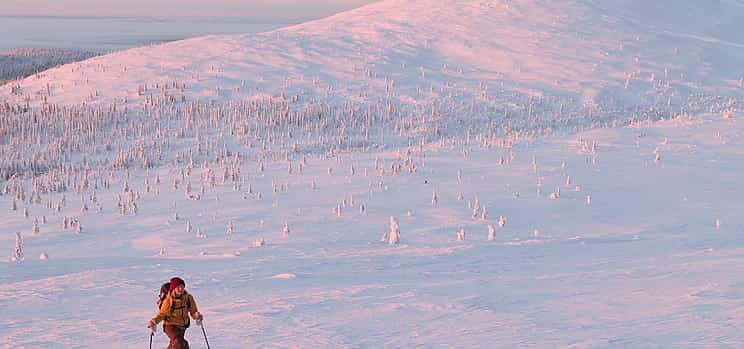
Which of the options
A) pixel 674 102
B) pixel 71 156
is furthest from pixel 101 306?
pixel 674 102

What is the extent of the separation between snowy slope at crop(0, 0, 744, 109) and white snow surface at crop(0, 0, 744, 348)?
20 cm

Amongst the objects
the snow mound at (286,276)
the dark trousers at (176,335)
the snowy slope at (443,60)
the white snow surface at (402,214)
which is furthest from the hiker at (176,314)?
the snowy slope at (443,60)

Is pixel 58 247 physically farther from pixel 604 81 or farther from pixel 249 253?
pixel 604 81

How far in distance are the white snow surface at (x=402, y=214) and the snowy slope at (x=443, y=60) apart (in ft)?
0.65

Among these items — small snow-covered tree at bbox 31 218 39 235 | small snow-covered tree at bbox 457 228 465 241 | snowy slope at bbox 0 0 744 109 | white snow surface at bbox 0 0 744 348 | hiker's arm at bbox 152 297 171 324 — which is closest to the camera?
hiker's arm at bbox 152 297 171 324

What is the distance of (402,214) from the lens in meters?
16.3

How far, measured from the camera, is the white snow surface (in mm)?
8852

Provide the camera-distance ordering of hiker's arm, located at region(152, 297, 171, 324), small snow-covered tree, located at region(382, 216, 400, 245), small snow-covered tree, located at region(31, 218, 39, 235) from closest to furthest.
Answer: hiker's arm, located at region(152, 297, 171, 324), small snow-covered tree, located at region(382, 216, 400, 245), small snow-covered tree, located at region(31, 218, 39, 235)

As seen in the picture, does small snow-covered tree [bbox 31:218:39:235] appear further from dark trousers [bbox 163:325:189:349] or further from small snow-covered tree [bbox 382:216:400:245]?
dark trousers [bbox 163:325:189:349]

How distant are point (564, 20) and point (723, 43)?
919 cm

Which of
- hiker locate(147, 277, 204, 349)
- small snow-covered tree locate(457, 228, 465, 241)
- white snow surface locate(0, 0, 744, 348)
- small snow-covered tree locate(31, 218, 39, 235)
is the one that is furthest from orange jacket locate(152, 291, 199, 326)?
small snow-covered tree locate(31, 218, 39, 235)

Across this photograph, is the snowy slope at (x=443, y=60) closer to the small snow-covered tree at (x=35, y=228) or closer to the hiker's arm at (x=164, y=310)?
the small snow-covered tree at (x=35, y=228)

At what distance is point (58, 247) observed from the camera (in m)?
14.1

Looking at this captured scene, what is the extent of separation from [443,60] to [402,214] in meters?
23.2
